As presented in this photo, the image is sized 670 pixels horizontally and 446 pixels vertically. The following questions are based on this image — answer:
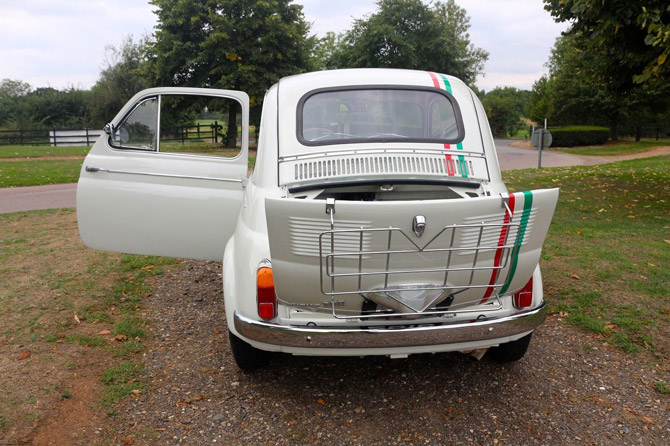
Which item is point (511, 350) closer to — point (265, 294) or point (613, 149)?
point (265, 294)

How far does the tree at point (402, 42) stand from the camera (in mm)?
34594

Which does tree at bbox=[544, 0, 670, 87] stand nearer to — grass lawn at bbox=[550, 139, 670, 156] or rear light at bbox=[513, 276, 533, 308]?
rear light at bbox=[513, 276, 533, 308]

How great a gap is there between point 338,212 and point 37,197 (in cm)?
1091

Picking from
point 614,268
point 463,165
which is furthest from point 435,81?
point 614,268

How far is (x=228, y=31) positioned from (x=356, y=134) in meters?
24.0

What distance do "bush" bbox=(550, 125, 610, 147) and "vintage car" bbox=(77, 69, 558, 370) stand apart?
33.0 meters

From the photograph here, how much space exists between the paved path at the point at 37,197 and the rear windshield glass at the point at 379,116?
7.95 metres

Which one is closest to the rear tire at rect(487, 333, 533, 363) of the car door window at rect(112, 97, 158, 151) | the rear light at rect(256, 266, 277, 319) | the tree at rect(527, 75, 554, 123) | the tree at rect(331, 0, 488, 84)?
the rear light at rect(256, 266, 277, 319)

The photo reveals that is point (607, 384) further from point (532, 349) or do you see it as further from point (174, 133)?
point (174, 133)

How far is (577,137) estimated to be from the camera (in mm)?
34625

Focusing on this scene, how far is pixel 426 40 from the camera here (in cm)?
3659

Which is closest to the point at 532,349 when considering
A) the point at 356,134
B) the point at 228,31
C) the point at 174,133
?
the point at 356,134

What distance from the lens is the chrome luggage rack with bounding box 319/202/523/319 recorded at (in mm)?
2742

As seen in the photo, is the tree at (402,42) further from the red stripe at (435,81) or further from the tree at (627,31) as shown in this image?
the red stripe at (435,81)
